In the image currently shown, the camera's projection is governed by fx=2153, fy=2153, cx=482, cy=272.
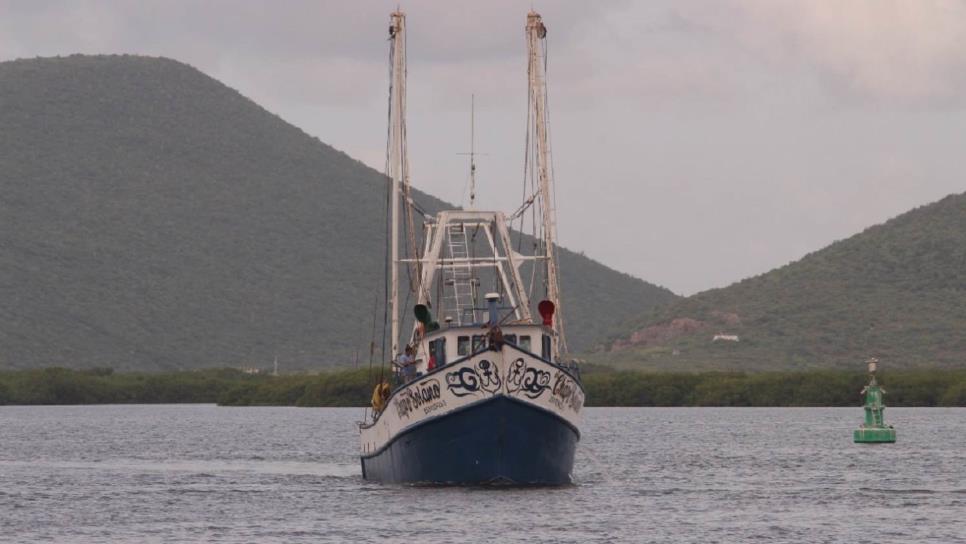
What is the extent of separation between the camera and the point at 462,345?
65.6 m

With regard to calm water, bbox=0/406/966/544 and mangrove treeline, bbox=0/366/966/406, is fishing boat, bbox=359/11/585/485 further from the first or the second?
mangrove treeline, bbox=0/366/966/406

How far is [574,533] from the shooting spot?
2266 inches

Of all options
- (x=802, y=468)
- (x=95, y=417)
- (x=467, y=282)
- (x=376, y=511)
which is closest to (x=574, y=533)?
(x=376, y=511)

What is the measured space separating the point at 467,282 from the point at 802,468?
21414mm

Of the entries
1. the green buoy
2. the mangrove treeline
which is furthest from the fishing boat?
the mangrove treeline

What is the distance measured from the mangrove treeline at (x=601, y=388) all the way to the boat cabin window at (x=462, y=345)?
90281 millimetres

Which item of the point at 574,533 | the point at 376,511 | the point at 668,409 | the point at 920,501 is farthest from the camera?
the point at 668,409

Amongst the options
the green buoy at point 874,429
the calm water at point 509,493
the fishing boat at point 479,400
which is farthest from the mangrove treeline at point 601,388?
the fishing boat at point 479,400

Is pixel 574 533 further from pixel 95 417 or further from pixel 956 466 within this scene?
pixel 95 417

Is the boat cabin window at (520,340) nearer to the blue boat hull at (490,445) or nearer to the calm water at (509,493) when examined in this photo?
the blue boat hull at (490,445)

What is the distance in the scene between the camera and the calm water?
58969mm

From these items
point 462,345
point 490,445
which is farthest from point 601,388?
point 490,445

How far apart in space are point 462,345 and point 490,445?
11.4 ft

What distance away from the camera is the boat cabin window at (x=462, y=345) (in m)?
65.4
